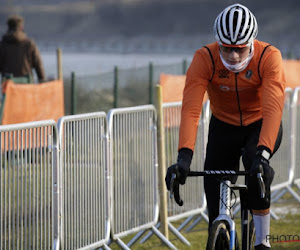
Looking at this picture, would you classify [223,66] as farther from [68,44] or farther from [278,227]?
[68,44]

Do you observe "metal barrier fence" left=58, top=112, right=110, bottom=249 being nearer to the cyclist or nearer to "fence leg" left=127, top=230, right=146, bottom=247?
"fence leg" left=127, top=230, right=146, bottom=247

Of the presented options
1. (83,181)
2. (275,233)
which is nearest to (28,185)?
(83,181)

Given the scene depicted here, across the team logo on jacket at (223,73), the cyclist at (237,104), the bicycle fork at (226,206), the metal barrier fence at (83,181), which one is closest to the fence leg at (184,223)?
the metal barrier fence at (83,181)

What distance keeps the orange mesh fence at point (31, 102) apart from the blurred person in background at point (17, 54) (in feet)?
3.70

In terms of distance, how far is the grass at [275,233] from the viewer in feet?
28.9

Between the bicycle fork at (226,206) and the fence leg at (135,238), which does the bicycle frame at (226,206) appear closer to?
the bicycle fork at (226,206)

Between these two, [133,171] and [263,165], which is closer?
[263,165]

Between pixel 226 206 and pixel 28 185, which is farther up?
pixel 226 206

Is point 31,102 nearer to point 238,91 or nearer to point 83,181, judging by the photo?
point 83,181

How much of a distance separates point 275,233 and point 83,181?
2.68 m

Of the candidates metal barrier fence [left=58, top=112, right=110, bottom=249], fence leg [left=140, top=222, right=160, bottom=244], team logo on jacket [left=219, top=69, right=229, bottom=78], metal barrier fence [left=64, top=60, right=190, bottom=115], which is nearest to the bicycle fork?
team logo on jacket [left=219, top=69, right=229, bottom=78]

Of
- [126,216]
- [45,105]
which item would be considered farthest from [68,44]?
[126,216]

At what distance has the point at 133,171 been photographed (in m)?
8.54

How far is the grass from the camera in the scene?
8.80 meters
